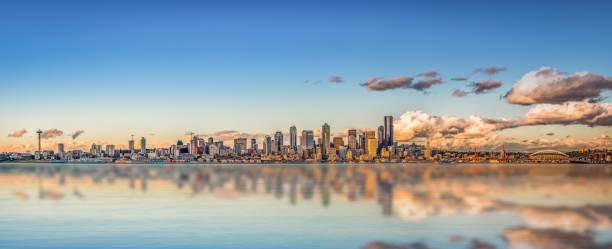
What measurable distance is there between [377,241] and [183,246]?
→ 8.28 metres

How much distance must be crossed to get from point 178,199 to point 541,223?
2938cm

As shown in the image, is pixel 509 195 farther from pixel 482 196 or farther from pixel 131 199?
pixel 131 199

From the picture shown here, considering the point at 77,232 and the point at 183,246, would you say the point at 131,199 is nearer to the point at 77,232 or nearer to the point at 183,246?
the point at 77,232

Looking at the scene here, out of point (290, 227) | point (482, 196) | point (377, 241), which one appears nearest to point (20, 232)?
point (290, 227)

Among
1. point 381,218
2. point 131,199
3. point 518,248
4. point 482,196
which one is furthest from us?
point 482,196

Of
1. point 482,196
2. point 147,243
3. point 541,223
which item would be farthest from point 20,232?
point 482,196

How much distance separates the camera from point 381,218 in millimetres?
39375

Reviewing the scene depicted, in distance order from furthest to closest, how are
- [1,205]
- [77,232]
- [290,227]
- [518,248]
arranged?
[1,205]
[290,227]
[77,232]
[518,248]

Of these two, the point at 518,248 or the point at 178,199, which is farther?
the point at 178,199

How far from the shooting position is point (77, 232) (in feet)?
107

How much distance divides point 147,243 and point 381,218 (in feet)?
50.3

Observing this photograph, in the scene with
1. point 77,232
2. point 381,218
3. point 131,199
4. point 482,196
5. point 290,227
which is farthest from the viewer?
point 482,196

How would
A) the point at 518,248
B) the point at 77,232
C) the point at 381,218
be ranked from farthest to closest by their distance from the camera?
the point at 381,218
the point at 77,232
the point at 518,248

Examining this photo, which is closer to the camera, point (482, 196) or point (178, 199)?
point (178, 199)
